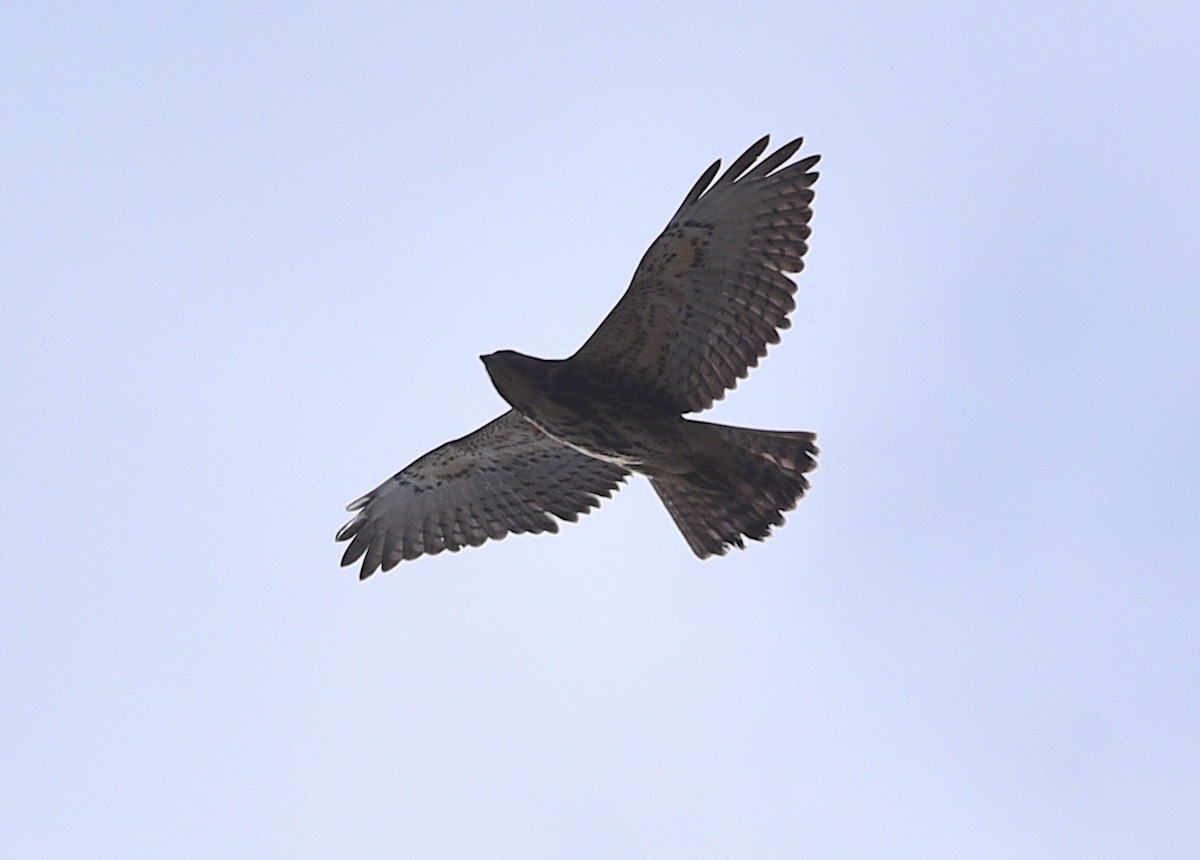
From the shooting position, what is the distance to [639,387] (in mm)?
10227

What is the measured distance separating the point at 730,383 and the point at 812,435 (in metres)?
0.77

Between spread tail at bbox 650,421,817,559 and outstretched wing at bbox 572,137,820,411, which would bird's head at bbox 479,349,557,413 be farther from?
spread tail at bbox 650,421,817,559

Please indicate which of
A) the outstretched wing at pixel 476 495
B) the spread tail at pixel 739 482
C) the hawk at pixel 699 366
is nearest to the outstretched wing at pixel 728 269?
the hawk at pixel 699 366

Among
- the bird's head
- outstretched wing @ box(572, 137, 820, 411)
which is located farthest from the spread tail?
the bird's head

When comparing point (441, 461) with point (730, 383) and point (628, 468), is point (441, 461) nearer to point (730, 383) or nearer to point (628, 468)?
point (628, 468)

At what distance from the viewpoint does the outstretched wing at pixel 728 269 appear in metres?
9.82

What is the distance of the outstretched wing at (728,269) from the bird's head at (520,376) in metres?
0.43

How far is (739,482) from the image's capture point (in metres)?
10.4

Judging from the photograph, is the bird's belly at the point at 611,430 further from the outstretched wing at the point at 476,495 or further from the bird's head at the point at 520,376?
the outstretched wing at the point at 476,495

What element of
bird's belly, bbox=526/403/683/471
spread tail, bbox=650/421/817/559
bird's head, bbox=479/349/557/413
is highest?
bird's head, bbox=479/349/557/413

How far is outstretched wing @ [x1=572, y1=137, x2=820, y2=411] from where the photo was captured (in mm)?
9820

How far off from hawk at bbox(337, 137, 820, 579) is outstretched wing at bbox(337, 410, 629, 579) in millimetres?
372

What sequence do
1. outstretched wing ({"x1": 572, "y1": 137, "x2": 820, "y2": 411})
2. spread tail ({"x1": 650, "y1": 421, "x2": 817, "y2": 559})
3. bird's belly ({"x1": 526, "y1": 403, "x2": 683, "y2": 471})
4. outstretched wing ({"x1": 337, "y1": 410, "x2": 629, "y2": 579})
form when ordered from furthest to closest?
outstretched wing ({"x1": 337, "y1": 410, "x2": 629, "y2": 579}) → spread tail ({"x1": 650, "y1": 421, "x2": 817, "y2": 559}) → bird's belly ({"x1": 526, "y1": 403, "x2": 683, "y2": 471}) → outstretched wing ({"x1": 572, "y1": 137, "x2": 820, "y2": 411})

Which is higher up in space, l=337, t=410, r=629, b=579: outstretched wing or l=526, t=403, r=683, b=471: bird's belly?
l=337, t=410, r=629, b=579: outstretched wing
